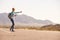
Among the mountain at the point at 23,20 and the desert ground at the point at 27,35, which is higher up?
the mountain at the point at 23,20

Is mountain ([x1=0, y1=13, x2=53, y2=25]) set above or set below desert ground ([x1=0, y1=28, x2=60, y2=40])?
above

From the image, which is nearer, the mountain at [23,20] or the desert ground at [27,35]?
the desert ground at [27,35]

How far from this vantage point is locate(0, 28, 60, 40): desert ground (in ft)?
7.93

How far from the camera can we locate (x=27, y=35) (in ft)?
8.16

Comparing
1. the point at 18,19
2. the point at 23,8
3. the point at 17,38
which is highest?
the point at 23,8

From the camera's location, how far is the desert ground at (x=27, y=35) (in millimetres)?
2418

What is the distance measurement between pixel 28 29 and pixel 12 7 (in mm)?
431

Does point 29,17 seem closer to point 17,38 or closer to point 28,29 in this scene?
point 28,29

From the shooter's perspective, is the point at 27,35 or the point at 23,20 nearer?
the point at 27,35

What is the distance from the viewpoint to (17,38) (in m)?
2.39

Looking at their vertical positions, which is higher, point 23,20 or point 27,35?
point 23,20

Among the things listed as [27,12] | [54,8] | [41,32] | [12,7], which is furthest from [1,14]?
[54,8]

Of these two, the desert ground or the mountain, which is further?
the mountain

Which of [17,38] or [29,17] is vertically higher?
[29,17]
